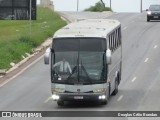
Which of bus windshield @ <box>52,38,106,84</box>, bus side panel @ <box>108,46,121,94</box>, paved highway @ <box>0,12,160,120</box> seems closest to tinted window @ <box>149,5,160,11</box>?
paved highway @ <box>0,12,160,120</box>

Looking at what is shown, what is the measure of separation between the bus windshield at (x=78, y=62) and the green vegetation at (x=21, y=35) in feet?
42.8

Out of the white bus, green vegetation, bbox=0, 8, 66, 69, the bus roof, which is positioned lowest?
green vegetation, bbox=0, 8, 66, 69

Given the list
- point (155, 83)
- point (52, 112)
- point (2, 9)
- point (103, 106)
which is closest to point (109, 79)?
point (103, 106)

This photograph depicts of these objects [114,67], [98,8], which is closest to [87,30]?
[114,67]

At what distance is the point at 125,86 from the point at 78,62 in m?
7.35

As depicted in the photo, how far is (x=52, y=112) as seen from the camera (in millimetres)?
26781

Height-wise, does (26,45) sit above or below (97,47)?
below

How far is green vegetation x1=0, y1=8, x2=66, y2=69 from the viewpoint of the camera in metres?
43.2

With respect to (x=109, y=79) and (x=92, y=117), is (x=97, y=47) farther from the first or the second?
(x=92, y=117)

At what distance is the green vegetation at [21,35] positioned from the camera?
4319 centimetres

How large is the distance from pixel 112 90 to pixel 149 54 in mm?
15965

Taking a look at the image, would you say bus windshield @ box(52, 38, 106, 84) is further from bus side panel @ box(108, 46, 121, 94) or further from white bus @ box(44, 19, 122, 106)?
bus side panel @ box(108, 46, 121, 94)

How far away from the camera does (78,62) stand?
27.5m

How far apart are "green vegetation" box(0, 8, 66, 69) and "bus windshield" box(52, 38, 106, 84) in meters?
13.0
